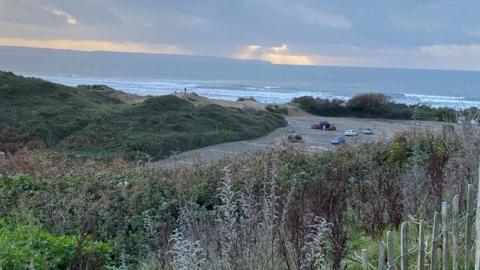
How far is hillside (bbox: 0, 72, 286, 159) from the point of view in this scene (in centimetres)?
3872

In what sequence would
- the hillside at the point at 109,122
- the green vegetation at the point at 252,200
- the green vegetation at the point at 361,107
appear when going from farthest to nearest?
the green vegetation at the point at 361,107
the hillside at the point at 109,122
the green vegetation at the point at 252,200

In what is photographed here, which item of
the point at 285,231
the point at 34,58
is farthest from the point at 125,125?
the point at 34,58

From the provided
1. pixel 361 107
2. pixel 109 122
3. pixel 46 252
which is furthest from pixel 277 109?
pixel 46 252

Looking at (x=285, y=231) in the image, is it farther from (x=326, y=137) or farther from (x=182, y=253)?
(x=326, y=137)

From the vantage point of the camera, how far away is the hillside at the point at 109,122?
3872 centimetres

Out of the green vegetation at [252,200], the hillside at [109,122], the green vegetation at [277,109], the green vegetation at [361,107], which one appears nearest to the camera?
the green vegetation at [252,200]

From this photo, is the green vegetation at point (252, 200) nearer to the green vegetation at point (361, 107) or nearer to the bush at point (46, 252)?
the bush at point (46, 252)

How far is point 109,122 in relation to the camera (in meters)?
44.9

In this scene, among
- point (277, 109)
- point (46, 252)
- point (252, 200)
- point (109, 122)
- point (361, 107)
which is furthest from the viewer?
point (361, 107)

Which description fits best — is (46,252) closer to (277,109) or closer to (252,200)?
(252,200)

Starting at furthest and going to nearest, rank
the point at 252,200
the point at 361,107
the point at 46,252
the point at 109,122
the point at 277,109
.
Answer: the point at 361,107 → the point at 277,109 → the point at 109,122 → the point at 252,200 → the point at 46,252

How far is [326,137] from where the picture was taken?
145ft

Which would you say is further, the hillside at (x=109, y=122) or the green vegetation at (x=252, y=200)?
the hillside at (x=109, y=122)

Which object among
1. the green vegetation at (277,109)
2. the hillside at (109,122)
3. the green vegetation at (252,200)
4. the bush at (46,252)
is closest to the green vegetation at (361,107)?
the green vegetation at (277,109)
